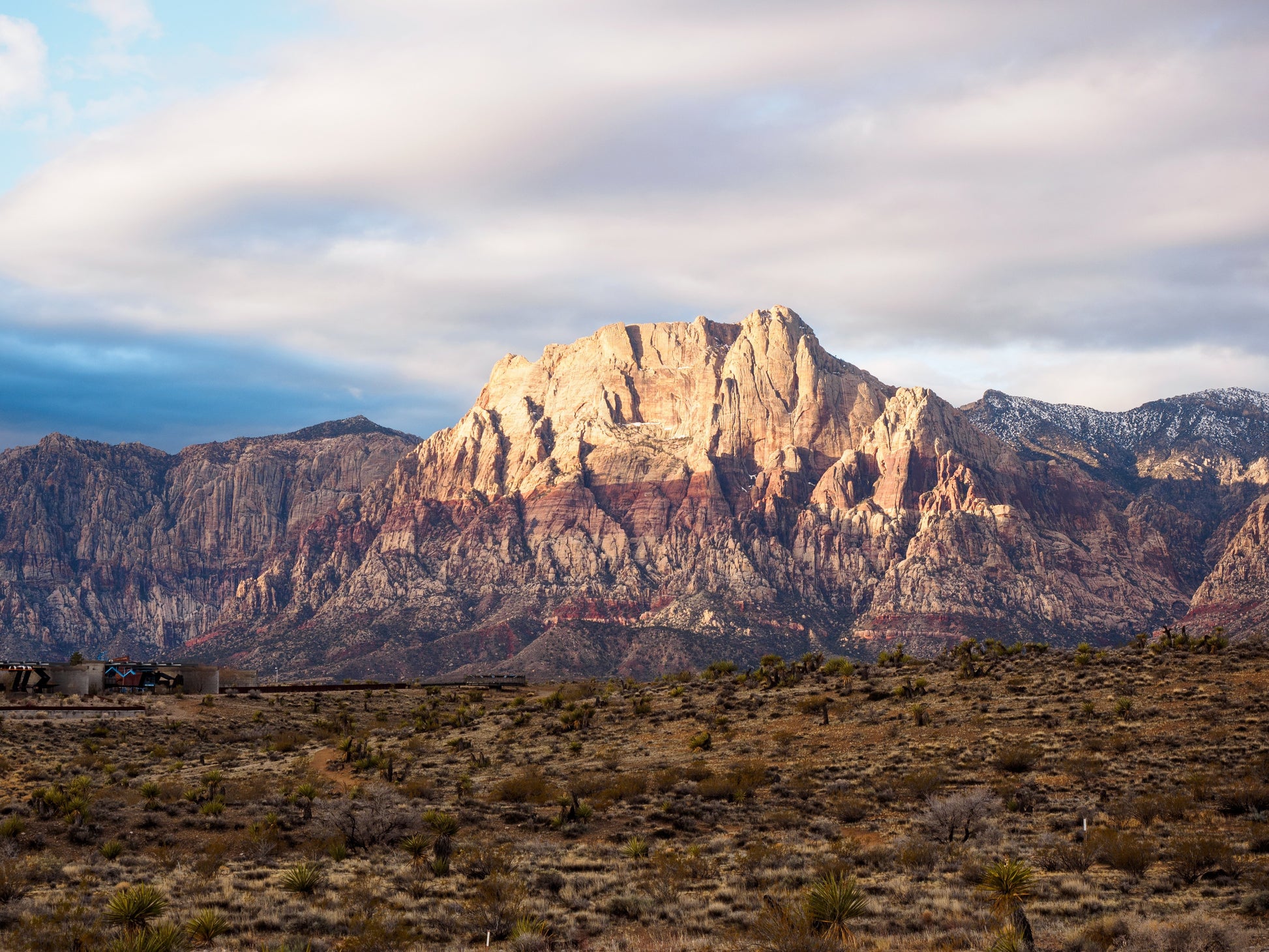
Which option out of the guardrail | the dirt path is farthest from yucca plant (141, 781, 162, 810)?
the guardrail

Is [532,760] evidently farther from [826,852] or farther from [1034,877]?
[1034,877]

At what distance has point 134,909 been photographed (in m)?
28.3

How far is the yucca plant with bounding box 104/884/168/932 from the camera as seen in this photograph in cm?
2823

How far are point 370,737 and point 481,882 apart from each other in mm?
42513

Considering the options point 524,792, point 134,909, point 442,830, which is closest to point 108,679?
point 524,792

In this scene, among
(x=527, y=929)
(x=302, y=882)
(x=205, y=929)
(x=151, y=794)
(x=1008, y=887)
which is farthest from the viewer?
(x=151, y=794)

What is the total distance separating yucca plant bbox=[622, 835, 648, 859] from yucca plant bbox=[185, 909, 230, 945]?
13459 millimetres

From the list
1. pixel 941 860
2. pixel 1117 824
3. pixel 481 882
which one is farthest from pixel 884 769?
pixel 481 882

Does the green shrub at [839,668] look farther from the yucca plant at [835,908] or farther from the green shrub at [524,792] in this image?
the yucca plant at [835,908]

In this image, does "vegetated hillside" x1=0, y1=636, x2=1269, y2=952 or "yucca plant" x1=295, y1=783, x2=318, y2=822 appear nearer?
"vegetated hillside" x1=0, y1=636, x2=1269, y2=952

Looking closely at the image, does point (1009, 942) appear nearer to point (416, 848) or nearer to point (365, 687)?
point (416, 848)

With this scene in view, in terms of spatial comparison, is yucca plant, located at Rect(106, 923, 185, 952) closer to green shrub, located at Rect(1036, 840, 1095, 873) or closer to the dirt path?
green shrub, located at Rect(1036, 840, 1095, 873)

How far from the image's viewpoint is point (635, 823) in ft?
142

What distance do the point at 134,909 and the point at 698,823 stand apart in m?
20.5
